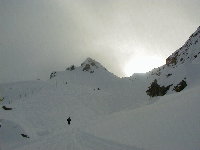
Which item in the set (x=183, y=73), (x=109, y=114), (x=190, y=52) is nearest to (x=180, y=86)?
(x=183, y=73)

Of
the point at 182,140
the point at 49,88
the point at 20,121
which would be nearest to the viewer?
the point at 182,140

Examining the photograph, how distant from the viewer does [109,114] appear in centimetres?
4178

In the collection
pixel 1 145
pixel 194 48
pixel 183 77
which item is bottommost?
pixel 1 145

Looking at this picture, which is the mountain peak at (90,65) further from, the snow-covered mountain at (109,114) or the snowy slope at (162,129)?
the snowy slope at (162,129)

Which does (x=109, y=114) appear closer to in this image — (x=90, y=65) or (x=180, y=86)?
(x=180, y=86)

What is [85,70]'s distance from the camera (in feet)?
372

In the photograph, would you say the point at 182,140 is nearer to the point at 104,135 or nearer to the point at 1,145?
the point at 104,135

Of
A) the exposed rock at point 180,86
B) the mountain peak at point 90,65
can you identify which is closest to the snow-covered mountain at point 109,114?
the exposed rock at point 180,86

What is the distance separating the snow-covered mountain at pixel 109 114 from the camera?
19.4m

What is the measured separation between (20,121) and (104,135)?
2225cm

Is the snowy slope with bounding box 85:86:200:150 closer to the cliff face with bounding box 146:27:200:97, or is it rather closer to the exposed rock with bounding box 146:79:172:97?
the cliff face with bounding box 146:27:200:97

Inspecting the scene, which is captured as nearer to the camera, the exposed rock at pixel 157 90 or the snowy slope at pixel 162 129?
the snowy slope at pixel 162 129

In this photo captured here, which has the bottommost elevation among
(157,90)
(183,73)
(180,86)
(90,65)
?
(180,86)

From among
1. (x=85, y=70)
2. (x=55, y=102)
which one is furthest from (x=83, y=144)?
(x=85, y=70)
